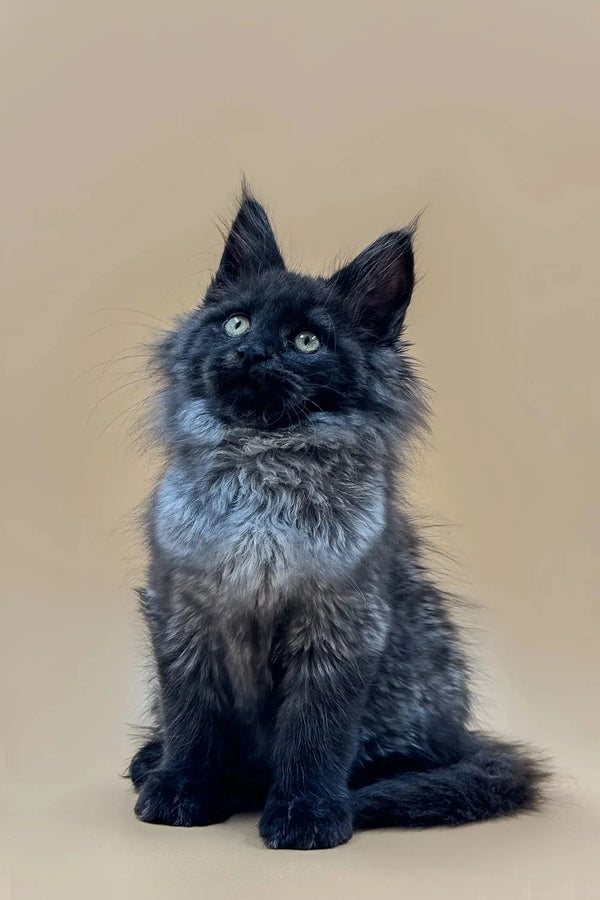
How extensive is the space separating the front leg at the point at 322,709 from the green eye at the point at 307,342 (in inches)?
23.6

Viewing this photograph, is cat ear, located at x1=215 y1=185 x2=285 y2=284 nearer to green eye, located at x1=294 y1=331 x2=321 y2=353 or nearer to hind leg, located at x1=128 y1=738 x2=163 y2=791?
green eye, located at x1=294 y1=331 x2=321 y2=353

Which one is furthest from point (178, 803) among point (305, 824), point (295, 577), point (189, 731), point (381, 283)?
point (381, 283)

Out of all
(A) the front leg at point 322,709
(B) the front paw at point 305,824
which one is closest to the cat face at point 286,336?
(A) the front leg at point 322,709

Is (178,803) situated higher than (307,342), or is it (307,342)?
(307,342)

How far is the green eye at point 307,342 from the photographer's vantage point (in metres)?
2.87

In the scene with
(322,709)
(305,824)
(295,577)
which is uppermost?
(295,577)

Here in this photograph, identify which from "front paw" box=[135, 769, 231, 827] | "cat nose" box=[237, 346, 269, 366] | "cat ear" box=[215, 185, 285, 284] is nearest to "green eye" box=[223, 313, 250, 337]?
"cat nose" box=[237, 346, 269, 366]

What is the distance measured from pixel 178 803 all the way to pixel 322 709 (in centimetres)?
42

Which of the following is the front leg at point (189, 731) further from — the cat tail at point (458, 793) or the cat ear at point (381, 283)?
the cat ear at point (381, 283)

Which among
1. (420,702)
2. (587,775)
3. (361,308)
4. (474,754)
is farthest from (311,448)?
(587,775)

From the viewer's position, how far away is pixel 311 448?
9.32ft

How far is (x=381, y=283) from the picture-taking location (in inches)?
118

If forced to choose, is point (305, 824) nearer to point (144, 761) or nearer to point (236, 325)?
point (144, 761)

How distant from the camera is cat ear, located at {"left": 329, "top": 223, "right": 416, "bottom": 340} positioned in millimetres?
2977
